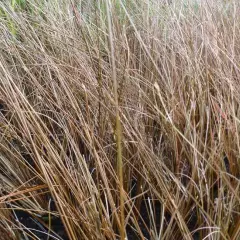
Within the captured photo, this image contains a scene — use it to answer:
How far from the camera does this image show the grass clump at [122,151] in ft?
2.85

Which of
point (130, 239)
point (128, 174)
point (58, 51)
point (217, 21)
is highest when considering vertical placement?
point (58, 51)

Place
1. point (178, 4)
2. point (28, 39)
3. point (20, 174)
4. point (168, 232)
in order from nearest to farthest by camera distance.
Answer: point (168, 232) < point (20, 174) < point (28, 39) < point (178, 4)

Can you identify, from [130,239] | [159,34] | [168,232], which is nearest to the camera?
[168,232]

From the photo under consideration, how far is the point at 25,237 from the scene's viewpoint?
0.94 metres

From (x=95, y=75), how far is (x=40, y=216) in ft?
1.52

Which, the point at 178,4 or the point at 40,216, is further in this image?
the point at 178,4

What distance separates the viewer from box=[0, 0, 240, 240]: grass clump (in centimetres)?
87

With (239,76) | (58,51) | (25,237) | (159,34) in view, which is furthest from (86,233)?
(159,34)

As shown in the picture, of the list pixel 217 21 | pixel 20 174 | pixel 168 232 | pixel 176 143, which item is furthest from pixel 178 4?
pixel 168 232

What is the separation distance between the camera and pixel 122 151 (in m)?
1.09

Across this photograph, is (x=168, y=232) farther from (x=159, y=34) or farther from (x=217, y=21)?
(x=217, y=21)

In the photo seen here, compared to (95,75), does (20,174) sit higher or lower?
lower

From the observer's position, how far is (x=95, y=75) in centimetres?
128

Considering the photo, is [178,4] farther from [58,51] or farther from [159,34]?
[58,51]
